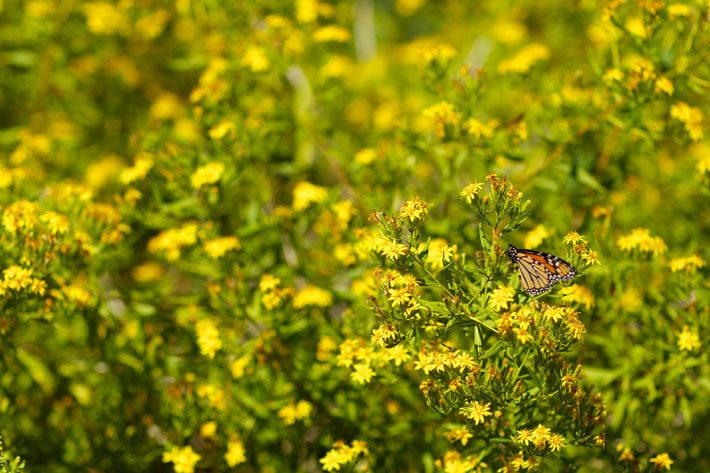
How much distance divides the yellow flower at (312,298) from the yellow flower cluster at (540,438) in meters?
1.48

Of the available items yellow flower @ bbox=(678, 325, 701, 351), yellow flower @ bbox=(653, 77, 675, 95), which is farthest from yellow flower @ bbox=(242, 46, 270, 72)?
yellow flower @ bbox=(678, 325, 701, 351)

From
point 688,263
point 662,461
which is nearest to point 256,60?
point 688,263

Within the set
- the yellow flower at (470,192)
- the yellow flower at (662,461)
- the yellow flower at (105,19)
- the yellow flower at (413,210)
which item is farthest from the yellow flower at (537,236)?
the yellow flower at (105,19)

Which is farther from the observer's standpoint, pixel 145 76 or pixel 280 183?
pixel 145 76

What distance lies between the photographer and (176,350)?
450 cm

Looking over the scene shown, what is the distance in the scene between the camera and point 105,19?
18.5 feet

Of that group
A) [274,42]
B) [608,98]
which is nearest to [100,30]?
[274,42]

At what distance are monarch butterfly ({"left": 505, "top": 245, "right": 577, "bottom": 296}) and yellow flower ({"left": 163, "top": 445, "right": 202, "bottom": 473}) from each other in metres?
2.13

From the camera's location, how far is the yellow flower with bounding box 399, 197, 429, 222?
2.93 meters

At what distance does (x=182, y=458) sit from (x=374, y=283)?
4.89 ft

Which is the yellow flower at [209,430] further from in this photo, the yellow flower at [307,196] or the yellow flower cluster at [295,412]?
the yellow flower at [307,196]

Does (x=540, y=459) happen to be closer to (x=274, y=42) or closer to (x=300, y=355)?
(x=300, y=355)

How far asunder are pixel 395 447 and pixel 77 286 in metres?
2.14

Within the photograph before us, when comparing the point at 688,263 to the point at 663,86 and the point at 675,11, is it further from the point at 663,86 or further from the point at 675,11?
the point at 675,11
